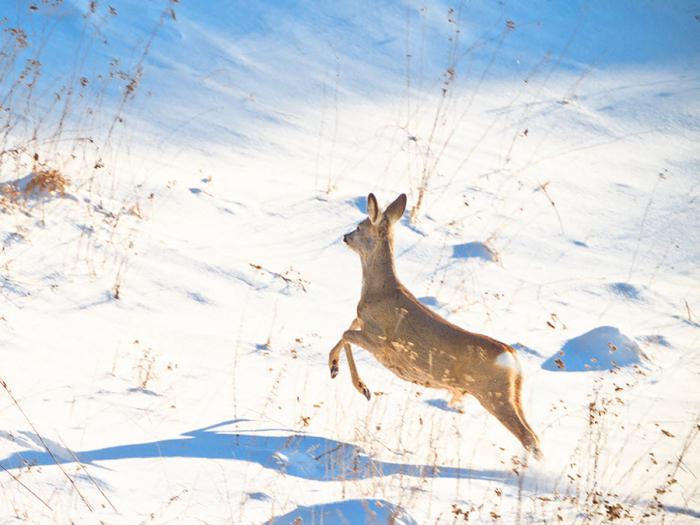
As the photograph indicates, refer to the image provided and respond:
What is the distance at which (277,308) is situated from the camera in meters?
6.36

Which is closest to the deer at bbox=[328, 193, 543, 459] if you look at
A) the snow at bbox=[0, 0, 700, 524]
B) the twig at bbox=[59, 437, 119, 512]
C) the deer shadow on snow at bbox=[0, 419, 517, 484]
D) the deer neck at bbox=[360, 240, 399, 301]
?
the deer neck at bbox=[360, 240, 399, 301]

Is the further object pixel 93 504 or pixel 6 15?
pixel 6 15

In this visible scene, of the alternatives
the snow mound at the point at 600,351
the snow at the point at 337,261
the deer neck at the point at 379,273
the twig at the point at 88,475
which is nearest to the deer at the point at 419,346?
the deer neck at the point at 379,273

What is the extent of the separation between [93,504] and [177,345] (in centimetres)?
197

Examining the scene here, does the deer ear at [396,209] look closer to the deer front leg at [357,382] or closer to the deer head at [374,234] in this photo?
the deer head at [374,234]

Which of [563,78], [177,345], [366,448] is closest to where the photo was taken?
[366,448]

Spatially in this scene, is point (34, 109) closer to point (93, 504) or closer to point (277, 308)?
point (277, 308)

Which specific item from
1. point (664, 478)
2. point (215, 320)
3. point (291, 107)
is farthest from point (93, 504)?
point (291, 107)

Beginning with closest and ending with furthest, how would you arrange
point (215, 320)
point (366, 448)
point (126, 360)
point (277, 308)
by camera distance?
point (366, 448) → point (126, 360) → point (215, 320) → point (277, 308)

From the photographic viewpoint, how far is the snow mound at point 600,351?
6.51 meters

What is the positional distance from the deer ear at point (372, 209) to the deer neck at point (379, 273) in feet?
0.50

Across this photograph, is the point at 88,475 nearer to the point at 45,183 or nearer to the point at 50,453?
the point at 50,453

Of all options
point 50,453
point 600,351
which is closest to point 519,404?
point 600,351

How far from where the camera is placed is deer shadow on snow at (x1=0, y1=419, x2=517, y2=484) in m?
4.06
